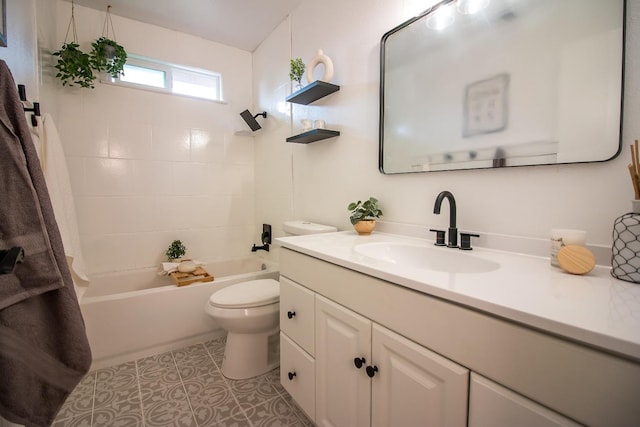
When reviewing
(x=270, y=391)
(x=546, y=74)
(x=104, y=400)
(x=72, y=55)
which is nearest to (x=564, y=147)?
(x=546, y=74)

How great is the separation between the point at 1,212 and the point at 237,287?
1.18 meters

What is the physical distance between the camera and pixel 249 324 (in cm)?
154

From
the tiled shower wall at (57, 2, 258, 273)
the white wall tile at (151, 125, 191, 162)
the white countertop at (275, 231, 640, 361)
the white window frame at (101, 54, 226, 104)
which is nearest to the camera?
the white countertop at (275, 231, 640, 361)

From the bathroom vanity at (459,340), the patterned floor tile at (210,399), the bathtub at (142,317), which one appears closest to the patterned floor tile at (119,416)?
the patterned floor tile at (210,399)

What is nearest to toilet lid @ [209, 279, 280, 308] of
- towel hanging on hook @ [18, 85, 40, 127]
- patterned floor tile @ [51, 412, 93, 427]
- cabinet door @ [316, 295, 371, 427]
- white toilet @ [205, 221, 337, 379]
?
white toilet @ [205, 221, 337, 379]

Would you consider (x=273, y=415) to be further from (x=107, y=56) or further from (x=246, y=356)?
(x=107, y=56)

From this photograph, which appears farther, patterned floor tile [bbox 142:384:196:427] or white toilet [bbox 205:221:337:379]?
white toilet [bbox 205:221:337:379]

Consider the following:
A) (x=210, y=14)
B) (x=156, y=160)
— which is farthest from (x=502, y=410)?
(x=210, y=14)

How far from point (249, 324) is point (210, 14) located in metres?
2.28

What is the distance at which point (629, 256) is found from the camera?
670mm

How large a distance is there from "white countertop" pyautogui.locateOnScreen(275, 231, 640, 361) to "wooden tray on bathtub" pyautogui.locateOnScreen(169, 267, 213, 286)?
1.47 m

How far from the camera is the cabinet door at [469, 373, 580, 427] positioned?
0.50m

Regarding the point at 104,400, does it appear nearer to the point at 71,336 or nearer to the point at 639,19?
the point at 71,336

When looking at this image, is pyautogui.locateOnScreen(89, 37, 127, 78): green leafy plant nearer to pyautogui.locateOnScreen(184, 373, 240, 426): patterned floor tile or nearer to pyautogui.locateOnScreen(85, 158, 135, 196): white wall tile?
pyautogui.locateOnScreen(85, 158, 135, 196): white wall tile
